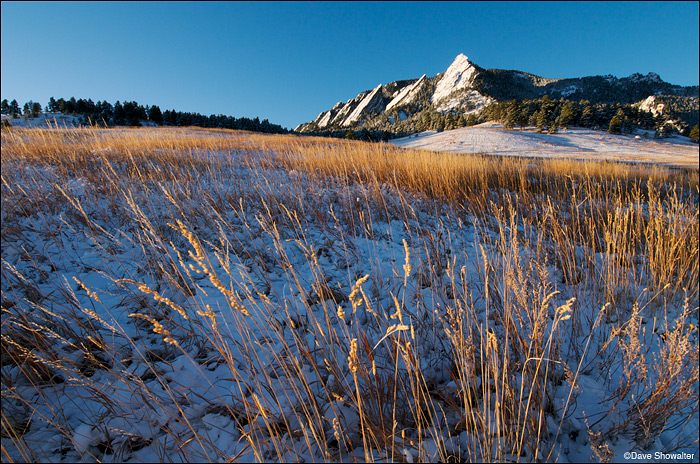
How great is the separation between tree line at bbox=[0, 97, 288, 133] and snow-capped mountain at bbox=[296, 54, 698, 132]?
4632cm

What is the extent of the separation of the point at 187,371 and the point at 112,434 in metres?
0.38

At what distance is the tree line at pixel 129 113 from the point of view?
36.3 m

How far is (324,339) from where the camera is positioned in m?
1.47

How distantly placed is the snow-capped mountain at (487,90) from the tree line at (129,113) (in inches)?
1824

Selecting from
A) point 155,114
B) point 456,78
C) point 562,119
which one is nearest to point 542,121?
point 562,119

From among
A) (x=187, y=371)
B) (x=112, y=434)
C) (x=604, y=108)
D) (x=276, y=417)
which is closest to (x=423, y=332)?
(x=276, y=417)

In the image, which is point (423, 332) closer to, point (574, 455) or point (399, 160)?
point (574, 455)

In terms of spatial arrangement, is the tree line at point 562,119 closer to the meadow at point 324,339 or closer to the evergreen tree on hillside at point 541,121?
the evergreen tree on hillside at point 541,121

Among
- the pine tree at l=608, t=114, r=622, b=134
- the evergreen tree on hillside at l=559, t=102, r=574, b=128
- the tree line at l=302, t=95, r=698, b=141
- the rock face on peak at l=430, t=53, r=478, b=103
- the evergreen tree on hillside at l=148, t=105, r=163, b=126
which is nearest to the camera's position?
the pine tree at l=608, t=114, r=622, b=134

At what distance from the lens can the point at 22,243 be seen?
2453 mm

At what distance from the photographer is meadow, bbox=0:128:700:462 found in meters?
1.09

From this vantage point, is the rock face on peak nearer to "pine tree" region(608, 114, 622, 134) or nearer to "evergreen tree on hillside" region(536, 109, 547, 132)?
"evergreen tree on hillside" region(536, 109, 547, 132)

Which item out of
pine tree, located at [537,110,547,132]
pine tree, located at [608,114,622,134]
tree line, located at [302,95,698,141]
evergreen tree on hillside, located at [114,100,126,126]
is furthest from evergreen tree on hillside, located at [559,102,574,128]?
evergreen tree on hillside, located at [114,100,126,126]

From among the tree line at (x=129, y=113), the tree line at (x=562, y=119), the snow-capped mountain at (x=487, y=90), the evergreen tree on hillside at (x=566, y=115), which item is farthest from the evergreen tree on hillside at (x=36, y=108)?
the evergreen tree on hillside at (x=566, y=115)
